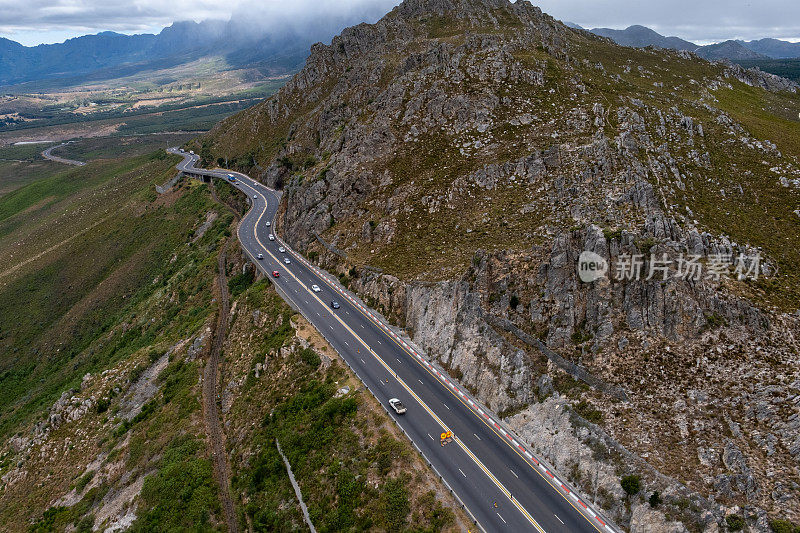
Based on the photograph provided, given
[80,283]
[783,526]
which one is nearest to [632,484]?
[783,526]

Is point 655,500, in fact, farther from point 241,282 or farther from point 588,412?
point 241,282

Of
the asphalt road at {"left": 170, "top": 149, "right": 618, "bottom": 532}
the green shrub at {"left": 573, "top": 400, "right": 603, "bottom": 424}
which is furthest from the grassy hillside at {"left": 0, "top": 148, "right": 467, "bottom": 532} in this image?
the green shrub at {"left": 573, "top": 400, "right": 603, "bottom": 424}

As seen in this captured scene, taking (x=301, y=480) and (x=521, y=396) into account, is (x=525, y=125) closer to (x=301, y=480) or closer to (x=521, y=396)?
(x=521, y=396)

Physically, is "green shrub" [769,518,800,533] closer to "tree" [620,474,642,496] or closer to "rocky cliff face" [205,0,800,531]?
"rocky cliff face" [205,0,800,531]

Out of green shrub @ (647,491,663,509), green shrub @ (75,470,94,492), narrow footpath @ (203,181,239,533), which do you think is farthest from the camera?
green shrub @ (75,470,94,492)

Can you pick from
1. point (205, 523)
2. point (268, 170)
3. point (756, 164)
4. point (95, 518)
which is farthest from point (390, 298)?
point (268, 170)

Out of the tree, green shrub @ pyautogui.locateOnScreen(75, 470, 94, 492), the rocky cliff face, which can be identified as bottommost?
green shrub @ pyautogui.locateOnScreen(75, 470, 94, 492)
